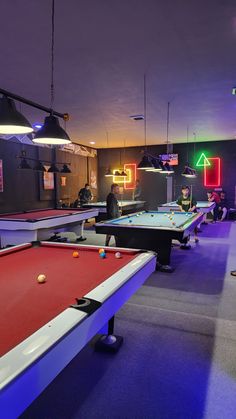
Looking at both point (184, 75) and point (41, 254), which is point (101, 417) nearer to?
point (41, 254)

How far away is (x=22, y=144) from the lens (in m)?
8.40

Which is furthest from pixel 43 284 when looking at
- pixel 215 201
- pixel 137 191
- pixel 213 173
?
pixel 213 173

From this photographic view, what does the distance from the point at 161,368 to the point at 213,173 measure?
31.3ft

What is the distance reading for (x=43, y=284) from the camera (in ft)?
6.06

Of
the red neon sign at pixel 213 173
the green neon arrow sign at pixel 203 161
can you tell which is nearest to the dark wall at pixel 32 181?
the green neon arrow sign at pixel 203 161

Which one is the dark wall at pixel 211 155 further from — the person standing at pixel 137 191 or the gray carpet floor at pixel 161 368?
the gray carpet floor at pixel 161 368

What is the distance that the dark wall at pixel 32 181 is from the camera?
25.7 ft

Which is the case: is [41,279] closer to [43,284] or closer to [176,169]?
A: [43,284]

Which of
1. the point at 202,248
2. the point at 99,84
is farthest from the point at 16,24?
the point at 202,248

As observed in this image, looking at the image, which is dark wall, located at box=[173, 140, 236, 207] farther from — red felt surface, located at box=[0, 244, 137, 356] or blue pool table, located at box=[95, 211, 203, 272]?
red felt surface, located at box=[0, 244, 137, 356]

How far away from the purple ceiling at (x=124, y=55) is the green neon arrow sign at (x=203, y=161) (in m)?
4.34

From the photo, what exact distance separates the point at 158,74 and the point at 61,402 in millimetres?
4054

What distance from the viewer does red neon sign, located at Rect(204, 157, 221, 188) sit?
1064cm

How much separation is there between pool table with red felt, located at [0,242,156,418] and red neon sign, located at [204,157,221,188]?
8912 millimetres
